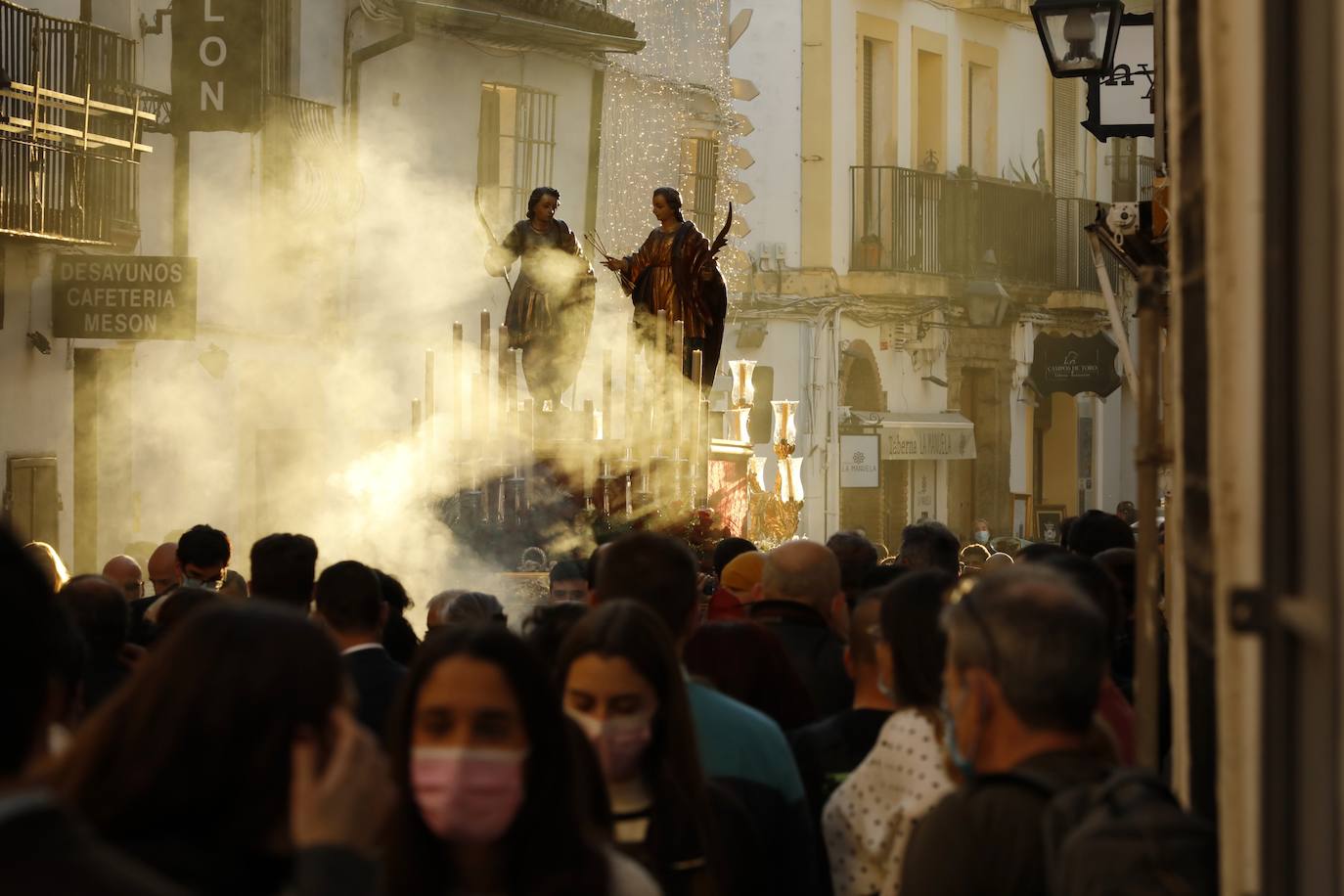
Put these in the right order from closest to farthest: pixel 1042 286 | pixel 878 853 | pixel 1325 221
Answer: pixel 1325 221 → pixel 878 853 → pixel 1042 286

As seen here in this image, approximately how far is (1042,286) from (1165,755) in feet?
98.0

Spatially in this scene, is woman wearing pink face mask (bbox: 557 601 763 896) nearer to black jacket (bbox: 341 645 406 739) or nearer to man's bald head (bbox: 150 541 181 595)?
black jacket (bbox: 341 645 406 739)

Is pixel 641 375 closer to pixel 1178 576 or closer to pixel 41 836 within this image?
pixel 1178 576

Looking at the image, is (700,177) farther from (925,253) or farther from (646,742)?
(646,742)

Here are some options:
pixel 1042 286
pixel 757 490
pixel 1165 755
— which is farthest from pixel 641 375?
pixel 1042 286

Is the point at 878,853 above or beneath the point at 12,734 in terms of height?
beneath

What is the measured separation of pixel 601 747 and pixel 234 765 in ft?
4.57

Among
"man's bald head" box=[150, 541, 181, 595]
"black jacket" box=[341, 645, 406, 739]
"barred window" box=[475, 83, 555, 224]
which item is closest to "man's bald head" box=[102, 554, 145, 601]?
"man's bald head" box=[150, 541, 181, 595]

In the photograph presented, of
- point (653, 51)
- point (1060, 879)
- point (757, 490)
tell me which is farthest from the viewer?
point (653, 51)

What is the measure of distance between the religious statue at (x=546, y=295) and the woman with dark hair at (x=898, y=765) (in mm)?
10657

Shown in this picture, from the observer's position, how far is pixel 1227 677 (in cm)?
327

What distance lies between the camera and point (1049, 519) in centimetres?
3597

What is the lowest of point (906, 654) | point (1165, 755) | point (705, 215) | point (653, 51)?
point (1165, 755)

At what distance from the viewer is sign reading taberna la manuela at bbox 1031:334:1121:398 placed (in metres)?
33.5
